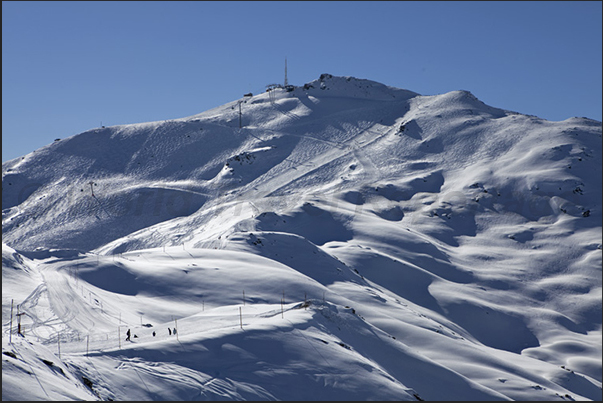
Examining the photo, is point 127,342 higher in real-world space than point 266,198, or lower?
lower

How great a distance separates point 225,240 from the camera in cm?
5369

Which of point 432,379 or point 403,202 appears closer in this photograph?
point 432,379

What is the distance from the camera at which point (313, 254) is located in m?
52.8

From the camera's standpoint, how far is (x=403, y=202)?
259 feet

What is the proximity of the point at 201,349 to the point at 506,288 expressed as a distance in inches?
1792

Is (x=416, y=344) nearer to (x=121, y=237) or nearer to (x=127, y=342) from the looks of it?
(x=127, y=342)

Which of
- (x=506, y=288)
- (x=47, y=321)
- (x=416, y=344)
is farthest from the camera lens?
(x=506, y=288)

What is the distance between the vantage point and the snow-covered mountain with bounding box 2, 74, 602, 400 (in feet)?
83.2

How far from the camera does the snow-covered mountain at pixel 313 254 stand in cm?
2536

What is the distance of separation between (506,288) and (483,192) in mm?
19491

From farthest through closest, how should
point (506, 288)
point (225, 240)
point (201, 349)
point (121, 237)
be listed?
point (121, 237) < point (506, 288) < point (225, 240) < point (201, 349)

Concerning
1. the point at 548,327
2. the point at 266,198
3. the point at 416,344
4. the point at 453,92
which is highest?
the point at 453,92

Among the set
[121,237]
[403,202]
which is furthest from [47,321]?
[403,202]

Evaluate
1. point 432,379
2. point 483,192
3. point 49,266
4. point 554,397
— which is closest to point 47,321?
point 49,266
